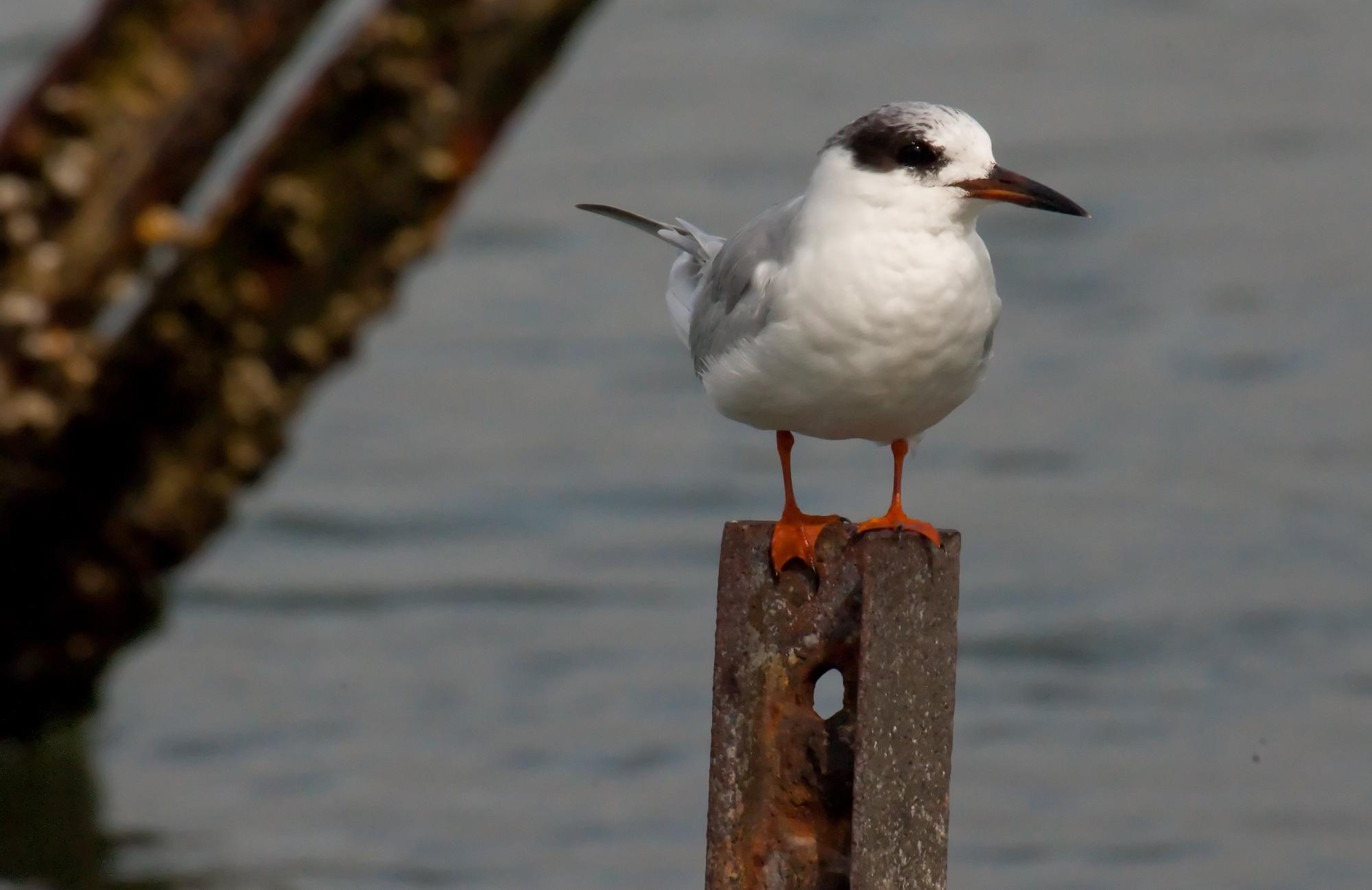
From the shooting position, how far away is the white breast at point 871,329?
13.7ft

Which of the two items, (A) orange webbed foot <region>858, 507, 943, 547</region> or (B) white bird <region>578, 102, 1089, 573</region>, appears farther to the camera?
(B) white bird <region>578, 102, 1089, 573</region>

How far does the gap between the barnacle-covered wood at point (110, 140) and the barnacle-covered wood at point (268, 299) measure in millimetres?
242

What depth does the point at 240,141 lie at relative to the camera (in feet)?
56.9

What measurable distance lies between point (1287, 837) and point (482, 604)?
218 inches

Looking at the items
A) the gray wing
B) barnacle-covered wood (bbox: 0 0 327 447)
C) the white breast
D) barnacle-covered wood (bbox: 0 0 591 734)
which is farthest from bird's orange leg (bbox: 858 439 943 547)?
barnacle-covered wood (bbox: 0 0 327 447)

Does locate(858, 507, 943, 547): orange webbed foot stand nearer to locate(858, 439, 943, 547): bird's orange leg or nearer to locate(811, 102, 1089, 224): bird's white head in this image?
locate(858, 439, 943, 547): bird's orange leg

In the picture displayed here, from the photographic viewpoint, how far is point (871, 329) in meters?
4.17

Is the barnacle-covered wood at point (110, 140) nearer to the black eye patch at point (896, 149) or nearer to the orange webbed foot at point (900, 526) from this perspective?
the black eye patch at point (896, 149)

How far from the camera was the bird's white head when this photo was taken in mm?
4336

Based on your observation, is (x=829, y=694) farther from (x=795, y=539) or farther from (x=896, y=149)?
(x=795, y=539)

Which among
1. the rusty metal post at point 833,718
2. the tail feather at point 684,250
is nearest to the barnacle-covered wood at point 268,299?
the tail feather at point 684,250

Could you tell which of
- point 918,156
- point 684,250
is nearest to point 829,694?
point 684,250

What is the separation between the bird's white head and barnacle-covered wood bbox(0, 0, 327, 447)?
4001 mm

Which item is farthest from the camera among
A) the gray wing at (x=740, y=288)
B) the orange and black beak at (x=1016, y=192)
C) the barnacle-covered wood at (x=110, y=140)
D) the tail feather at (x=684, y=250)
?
the barnacle-covered wood at (x=110, y=140)
